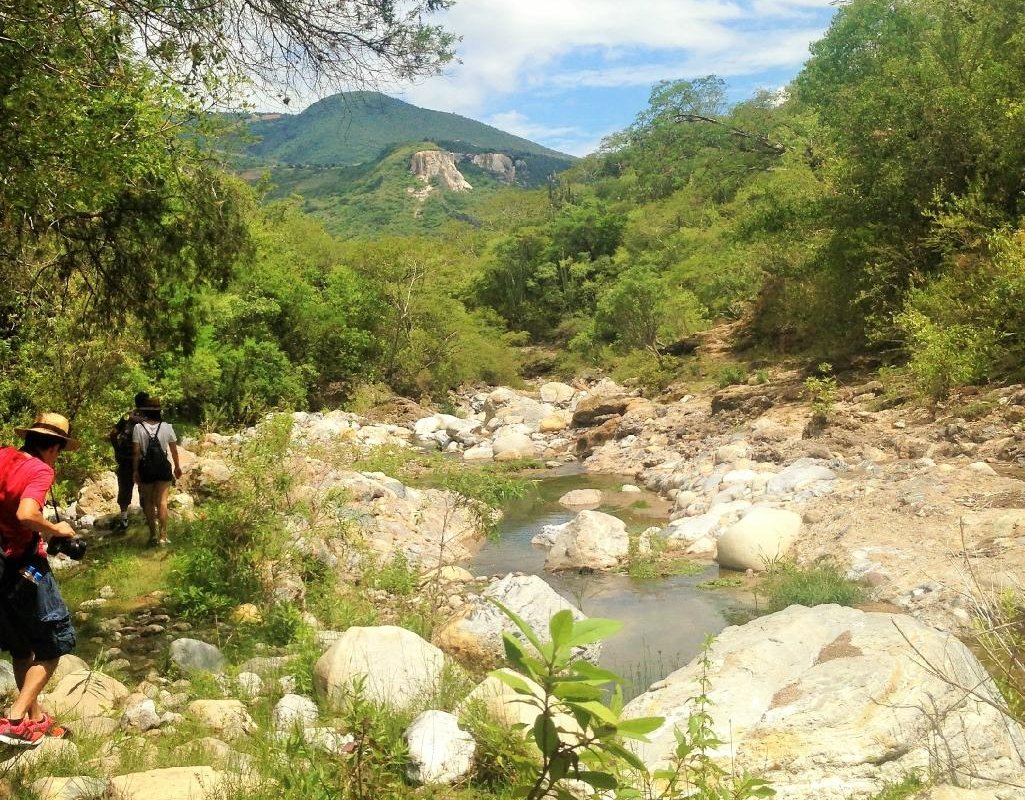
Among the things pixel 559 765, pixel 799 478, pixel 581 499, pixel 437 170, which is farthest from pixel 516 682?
pixel 437 170

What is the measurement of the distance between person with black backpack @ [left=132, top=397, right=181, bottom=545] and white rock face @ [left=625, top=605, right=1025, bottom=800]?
566cm

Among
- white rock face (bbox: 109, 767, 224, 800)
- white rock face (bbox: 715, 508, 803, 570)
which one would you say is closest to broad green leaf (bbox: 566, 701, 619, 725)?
white rock face (bbox: 109, 767, 224, 800)

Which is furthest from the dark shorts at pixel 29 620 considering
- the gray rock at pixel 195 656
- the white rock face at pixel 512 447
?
the white rock face at pixel 512 447

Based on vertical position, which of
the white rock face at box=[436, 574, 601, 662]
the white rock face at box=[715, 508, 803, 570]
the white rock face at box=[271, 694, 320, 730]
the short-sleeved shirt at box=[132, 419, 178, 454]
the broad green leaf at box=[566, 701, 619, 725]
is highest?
the broad green leaf at box=[566, 701, 619, 725]

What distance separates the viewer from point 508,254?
4644 centimetres

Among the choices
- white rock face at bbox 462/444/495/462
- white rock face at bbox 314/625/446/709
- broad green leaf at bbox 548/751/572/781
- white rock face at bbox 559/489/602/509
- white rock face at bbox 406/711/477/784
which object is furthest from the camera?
white rock face at bbox 462/444/495/462

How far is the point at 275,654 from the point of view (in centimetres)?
606

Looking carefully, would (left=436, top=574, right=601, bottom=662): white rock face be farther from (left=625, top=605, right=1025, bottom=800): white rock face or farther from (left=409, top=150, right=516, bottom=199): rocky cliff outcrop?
(left=409, top=150, right=516, bottom=199): rocky cliff outcrop

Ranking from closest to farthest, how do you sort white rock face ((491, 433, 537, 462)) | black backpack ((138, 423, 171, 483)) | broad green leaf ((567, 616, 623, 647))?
broad green leaf ((567, 616, 623, 647)), black backpack ((138, 423, 171, 483)), white rock face ((491, 433, 537, 462))

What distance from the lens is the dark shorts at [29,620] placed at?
4.25m

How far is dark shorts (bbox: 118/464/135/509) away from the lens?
933cm

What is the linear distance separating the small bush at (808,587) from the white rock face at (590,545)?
2.12 m

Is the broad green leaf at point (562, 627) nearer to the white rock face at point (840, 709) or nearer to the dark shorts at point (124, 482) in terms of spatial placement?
the white rock face at point (840, 709)

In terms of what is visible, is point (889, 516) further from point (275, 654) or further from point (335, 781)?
point (335, 781)
